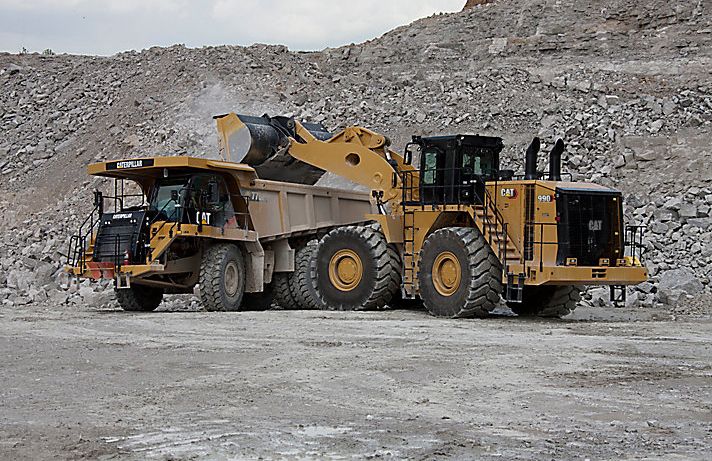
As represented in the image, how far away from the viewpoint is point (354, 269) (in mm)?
18016

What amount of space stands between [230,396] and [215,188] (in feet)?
31.6

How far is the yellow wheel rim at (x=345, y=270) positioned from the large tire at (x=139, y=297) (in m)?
2.94

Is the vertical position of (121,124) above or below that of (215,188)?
above

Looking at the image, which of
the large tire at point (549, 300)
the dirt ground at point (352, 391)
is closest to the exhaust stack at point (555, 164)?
the large tire at point (549, 300)

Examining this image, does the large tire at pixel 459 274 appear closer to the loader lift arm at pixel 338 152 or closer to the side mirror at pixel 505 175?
the side mirror at pixel 505 175

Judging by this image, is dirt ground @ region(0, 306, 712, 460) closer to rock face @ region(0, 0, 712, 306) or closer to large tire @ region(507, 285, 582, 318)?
large tire @ region(507, 285, 582, 318)

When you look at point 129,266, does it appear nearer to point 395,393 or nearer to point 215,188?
point 215,188

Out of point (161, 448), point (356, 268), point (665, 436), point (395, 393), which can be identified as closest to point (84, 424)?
point (161, 448)

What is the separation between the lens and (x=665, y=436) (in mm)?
7207

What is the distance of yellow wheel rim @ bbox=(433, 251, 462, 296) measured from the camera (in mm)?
16266

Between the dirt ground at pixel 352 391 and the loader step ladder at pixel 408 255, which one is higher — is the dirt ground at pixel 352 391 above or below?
below

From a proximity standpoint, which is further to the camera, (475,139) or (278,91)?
(278,91)

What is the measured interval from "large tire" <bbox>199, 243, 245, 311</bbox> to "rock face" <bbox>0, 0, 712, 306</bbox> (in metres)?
6.15

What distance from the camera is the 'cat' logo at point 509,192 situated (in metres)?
16.1
